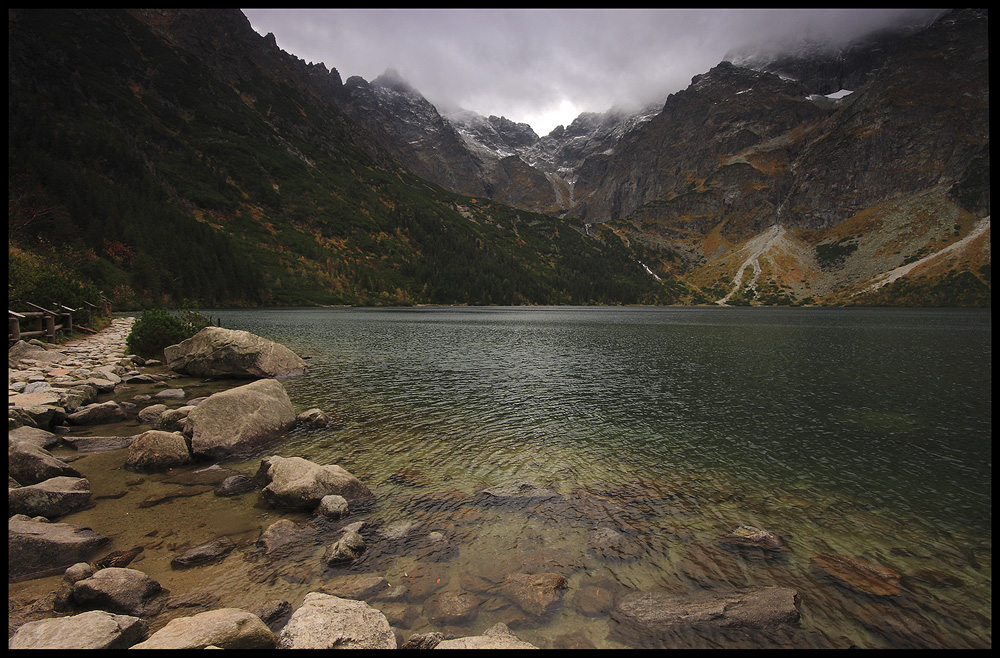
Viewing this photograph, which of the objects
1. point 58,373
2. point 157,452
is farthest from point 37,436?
point 58,373

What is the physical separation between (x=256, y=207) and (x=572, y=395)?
214 m

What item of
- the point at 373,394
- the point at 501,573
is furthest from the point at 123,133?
the point at 501,573

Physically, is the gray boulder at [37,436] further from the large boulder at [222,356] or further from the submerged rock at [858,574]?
the submerged rock at [858,574]

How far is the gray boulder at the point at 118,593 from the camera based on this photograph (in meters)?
8.32

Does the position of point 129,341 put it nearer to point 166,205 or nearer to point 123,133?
point 166,205

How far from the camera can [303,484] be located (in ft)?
41.4

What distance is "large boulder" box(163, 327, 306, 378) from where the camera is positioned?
28.0 metres

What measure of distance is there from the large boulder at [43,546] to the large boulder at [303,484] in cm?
392

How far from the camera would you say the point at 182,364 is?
28.5m

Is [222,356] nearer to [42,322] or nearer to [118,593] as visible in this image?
[42,322]

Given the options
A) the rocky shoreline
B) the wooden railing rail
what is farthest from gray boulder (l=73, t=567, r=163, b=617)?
the wooden railing rail

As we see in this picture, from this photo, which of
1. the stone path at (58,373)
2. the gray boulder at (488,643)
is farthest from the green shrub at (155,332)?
the gray boulder at (488,643)

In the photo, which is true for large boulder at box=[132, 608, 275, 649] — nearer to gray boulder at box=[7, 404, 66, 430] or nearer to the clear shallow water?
the clear shallow water

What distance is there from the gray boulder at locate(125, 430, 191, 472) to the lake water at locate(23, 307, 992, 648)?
2.62 m
